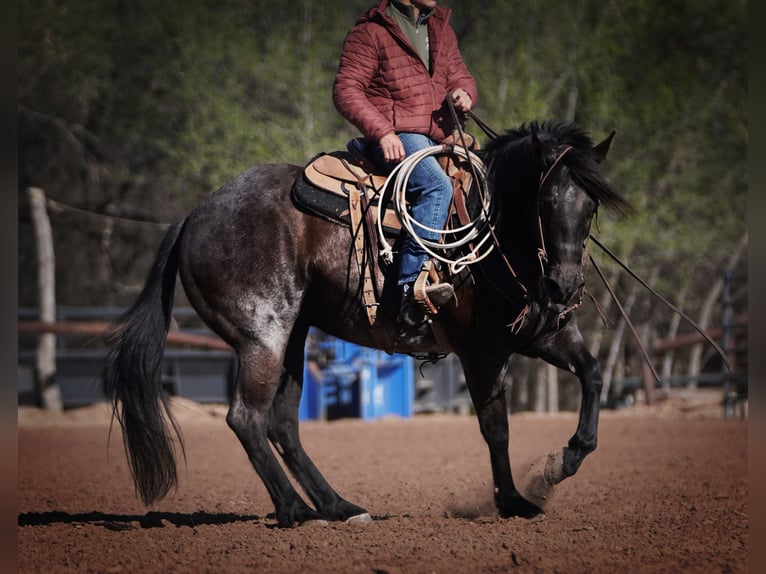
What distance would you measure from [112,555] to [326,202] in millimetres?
2348

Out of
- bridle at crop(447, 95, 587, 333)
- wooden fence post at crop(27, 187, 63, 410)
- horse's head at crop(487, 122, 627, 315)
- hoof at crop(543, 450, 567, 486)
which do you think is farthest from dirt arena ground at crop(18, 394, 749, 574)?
wooden fence post at crop(27, 187, 63, 410)

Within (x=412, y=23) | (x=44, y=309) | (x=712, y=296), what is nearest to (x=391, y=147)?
(x=412, y=23)

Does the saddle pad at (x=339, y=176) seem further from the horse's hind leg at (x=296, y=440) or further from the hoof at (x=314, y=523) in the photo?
the hoof at (x=314, y=523)

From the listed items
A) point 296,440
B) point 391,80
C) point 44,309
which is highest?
point 391,80

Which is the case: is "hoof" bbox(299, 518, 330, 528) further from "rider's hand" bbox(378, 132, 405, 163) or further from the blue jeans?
"rider's hand" bbox(378, 132, 405, 163)

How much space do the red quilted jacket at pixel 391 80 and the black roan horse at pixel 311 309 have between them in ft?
1.47

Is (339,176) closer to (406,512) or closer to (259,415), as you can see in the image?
(259,415)

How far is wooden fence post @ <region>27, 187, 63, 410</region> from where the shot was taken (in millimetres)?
16047

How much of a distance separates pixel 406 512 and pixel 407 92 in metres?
2.71

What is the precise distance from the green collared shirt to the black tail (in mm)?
1929

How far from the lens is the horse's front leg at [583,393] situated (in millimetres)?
5434

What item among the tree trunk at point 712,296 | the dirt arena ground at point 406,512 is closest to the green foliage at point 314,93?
the tree trunk at point 712,296

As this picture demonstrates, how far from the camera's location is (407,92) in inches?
225

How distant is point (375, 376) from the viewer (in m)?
15.4
